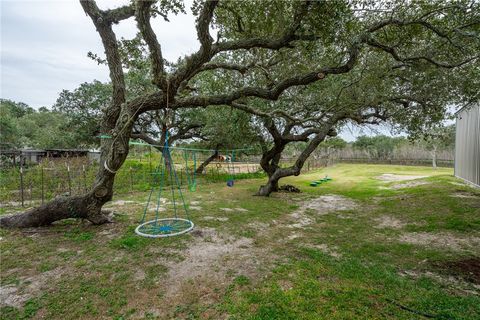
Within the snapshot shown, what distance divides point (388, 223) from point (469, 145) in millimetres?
7172

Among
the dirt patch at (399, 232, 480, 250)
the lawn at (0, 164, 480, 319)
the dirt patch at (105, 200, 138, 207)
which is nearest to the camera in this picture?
the lawn at (0, 164, 480, 319)

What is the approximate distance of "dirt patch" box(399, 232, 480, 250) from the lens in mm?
4164

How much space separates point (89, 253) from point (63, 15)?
521 cm

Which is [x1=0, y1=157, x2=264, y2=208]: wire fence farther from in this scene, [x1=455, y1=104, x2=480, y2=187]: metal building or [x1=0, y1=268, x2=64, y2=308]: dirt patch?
[x1=455, y1=104, x2=480, y2=187]: metal building

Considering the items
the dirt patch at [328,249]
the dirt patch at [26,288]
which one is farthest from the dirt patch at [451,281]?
the dirt patch at [26,288]

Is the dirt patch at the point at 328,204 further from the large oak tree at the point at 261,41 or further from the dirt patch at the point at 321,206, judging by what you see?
the large oak tree at the point at 261,41

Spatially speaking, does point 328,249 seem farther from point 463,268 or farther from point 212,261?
point 212,261

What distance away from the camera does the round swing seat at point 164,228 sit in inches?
174

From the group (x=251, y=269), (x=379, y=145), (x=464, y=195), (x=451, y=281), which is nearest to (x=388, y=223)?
(x=451, y=281)

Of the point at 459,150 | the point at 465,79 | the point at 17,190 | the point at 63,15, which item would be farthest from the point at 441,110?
the point at 17,190

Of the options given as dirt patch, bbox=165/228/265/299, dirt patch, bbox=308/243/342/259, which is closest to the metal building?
dirt patch, bbox=308/243/342/259

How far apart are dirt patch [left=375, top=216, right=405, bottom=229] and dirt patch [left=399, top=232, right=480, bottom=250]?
552mm

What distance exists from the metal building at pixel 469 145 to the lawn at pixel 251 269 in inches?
162

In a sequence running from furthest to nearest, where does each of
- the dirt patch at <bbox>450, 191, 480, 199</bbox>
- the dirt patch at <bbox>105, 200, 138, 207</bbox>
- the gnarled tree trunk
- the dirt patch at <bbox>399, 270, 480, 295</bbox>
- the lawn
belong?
the dirt patch at <bbox>450, 191, 480, 199</bbox>, the dirt patch at <bbox>105, 200, 138, 207</bbox>, the gnarled tree trunk, the dirt patch at <bbox>399, 270, 480, 295</bbox>, the lawn
